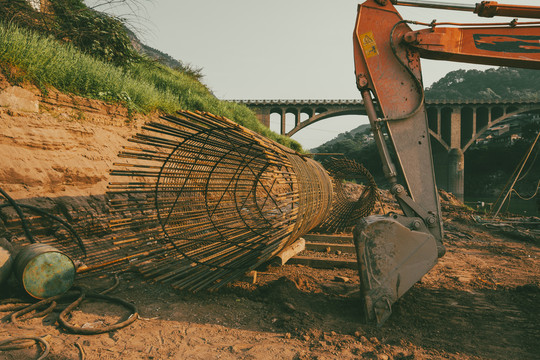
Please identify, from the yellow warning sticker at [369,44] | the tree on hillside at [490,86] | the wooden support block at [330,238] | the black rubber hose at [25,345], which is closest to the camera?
the black rubber hose at [25,345]

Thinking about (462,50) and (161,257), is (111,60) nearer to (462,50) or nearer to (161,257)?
(161,257)

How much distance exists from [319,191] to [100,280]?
3.12 metres

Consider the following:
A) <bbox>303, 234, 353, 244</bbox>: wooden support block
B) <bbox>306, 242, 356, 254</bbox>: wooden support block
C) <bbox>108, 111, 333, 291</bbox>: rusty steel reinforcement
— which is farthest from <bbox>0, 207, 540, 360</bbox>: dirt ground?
<bbox>303, 234, 353, 244</bbox>: wooden support block

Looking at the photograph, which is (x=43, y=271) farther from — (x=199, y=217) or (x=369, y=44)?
(x=369, y=44)

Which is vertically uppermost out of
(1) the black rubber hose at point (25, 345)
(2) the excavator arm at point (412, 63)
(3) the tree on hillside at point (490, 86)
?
(3) the tree on hillside at point (490, 86)

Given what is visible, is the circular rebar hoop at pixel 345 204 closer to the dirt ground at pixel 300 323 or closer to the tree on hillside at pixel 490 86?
the dirt ground at pixel 300 323

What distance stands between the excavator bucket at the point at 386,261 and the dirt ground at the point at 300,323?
0.24m

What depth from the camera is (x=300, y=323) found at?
277 cm

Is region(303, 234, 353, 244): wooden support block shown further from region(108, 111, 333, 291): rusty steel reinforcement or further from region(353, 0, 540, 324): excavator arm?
region(353, 0, 540, 324): excavator arm

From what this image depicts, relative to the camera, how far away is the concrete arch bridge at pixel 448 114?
34.8 m

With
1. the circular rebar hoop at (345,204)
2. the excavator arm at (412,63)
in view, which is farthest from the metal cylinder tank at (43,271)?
the circular rebar hoop at (345,204)

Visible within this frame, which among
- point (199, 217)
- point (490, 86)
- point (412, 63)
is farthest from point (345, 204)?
point (490, 86)

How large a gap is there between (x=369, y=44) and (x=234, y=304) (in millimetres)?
2961

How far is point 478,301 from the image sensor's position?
3463mm
